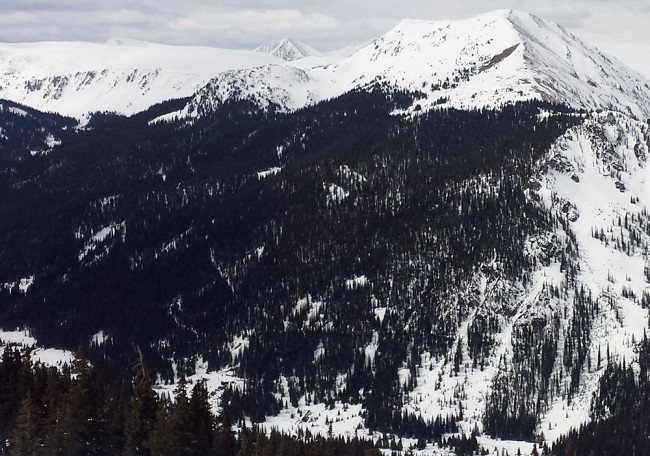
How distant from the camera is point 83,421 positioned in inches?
4355

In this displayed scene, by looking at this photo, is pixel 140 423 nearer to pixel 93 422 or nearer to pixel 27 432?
pixel 93 422

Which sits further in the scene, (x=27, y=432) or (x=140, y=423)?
(x=140, y=423)

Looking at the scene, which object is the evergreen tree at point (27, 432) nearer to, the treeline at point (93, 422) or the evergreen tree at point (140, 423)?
the treeline at point (93, 422)

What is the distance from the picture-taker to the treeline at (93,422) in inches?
4277

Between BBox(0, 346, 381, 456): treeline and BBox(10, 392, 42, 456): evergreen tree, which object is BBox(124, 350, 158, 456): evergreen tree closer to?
BBox(0, 346, 381, 456): treeline

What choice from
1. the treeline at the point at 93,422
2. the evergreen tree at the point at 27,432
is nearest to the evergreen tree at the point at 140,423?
the treeline at the point at 93,422

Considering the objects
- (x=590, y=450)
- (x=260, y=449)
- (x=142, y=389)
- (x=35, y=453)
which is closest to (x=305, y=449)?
(x=260, y=449)

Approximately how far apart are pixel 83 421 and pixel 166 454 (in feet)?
41.2

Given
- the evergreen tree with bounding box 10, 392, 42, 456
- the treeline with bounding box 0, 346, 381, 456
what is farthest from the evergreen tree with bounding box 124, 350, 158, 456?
the evergreen tree with bounding box 10, 392, 42, 456

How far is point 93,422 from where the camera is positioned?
114 m

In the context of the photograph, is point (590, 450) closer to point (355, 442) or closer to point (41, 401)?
point (355, 442)

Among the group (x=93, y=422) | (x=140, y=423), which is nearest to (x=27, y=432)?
(x=93, y=422)

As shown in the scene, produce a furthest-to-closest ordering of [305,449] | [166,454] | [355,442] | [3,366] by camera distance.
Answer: [355,442], [305,449], [3,366], [166,454]

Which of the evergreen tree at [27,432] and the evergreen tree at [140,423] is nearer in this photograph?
the evergreen tree at [27,432]
